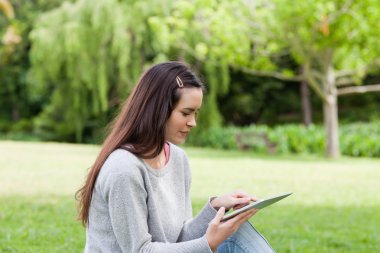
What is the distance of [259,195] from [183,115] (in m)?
6.85

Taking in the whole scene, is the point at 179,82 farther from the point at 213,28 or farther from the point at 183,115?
the point at 213,28

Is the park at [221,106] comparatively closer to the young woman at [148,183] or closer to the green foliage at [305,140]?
the green foliage at [305,140]

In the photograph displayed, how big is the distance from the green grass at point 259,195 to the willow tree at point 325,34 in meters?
2.43

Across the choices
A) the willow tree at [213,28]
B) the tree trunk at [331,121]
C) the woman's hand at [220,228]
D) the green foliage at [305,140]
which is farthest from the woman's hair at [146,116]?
the green foliage at [305,140]

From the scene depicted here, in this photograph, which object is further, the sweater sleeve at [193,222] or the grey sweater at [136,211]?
the sweater sleeve at [193,222]

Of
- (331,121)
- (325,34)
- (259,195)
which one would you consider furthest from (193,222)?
(331,121)

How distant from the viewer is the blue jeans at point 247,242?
2.99 meters

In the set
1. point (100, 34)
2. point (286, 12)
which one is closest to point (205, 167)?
point (286, 12)

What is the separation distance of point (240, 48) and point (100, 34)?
17.7 ft

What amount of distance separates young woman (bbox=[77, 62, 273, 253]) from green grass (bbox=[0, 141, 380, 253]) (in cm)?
255

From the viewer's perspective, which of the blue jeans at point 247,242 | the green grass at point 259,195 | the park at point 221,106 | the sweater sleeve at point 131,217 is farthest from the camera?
the park at point 221,106

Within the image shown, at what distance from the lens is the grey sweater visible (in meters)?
2.71

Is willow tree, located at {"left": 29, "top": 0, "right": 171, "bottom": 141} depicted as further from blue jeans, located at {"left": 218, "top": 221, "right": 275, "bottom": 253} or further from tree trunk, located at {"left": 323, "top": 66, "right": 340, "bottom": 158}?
blue jeans, located at {"left": 218, "top": 221, "right": 275, "bottom": 253}

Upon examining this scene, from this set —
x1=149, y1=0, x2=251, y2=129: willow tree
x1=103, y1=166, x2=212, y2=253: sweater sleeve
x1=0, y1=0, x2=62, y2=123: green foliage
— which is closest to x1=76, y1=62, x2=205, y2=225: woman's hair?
x1=103, y1=166, x2=212, y2=253: sweater sleeve
